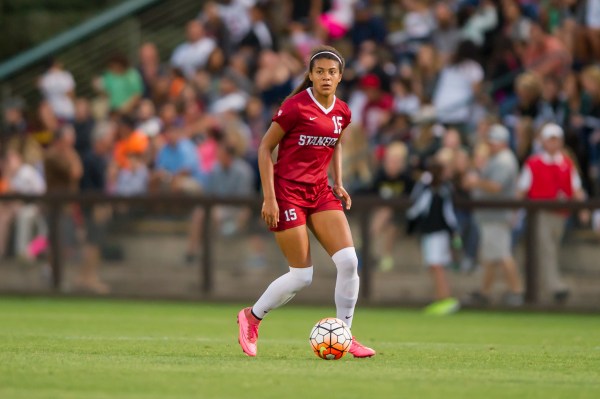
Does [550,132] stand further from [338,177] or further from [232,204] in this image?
[338,177]

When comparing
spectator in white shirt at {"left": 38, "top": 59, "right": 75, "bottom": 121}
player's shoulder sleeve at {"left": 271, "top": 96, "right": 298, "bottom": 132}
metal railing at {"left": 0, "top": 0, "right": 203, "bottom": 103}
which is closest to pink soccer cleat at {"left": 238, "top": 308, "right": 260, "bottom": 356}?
player's shoulder sleeve at {"left": 271, "top": 96, "right": 298, "bottom": 132}

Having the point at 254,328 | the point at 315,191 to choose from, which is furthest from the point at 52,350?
the point at 315,191

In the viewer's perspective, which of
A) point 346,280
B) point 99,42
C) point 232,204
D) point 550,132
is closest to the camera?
point 346,280

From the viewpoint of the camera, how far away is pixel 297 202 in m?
10.1

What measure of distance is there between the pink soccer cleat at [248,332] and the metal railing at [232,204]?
7.79 meters

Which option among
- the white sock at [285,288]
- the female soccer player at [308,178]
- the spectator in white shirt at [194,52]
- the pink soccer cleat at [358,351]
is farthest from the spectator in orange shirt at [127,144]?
the pink soccer cleat at [358,351]

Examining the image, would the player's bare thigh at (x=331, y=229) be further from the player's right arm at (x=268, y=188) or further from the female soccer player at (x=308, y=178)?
the player's right arm at (x=268, y=188)

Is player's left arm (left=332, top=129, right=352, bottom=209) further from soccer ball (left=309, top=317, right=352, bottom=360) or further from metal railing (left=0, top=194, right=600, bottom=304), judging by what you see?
metal railing (left=0, top=194, right=600, bottom=304)

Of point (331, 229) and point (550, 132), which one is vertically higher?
point (550, 132)

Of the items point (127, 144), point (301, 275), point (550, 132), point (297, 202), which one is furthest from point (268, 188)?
point (127, 144)

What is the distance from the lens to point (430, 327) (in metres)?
14.9

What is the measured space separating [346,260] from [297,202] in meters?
0.58

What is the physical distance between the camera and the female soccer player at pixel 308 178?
10.0 metres

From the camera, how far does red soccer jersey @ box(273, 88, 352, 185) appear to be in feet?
32.9
